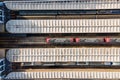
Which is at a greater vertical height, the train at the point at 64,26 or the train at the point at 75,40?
the train at the point at 64,26

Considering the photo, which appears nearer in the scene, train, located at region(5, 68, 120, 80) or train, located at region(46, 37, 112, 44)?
train, located at region(5, 68, 120, 80)

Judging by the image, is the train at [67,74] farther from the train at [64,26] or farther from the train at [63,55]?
the train at [64,26]

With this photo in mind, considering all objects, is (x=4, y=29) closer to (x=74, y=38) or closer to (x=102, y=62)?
(x=74, y=38)

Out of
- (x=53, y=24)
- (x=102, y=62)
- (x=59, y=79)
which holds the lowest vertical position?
(x=59, y=79)

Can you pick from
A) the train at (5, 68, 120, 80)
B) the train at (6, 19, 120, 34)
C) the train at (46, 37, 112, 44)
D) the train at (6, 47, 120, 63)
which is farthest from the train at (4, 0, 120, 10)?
the train at (5, 68, 120, 80)

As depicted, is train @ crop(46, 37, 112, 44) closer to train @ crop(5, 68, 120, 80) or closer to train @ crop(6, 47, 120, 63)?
train @ crop(6, 47, 120, 63)

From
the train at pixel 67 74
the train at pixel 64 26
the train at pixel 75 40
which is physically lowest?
the train at pixel 67 74

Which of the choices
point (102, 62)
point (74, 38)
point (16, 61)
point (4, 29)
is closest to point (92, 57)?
point (102, 62)

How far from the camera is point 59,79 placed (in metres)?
40.8

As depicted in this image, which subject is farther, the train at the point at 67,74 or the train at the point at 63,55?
the train at the point at 67,74

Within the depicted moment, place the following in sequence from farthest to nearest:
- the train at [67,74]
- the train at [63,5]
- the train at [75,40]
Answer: the train at [75,40] → the train at [67,74] → the train at [63,5]

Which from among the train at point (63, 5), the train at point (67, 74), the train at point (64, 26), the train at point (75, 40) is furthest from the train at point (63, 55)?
the train at point (63, 5)

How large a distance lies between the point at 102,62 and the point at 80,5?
40.7 ft

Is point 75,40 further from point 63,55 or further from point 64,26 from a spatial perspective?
point 63,55
